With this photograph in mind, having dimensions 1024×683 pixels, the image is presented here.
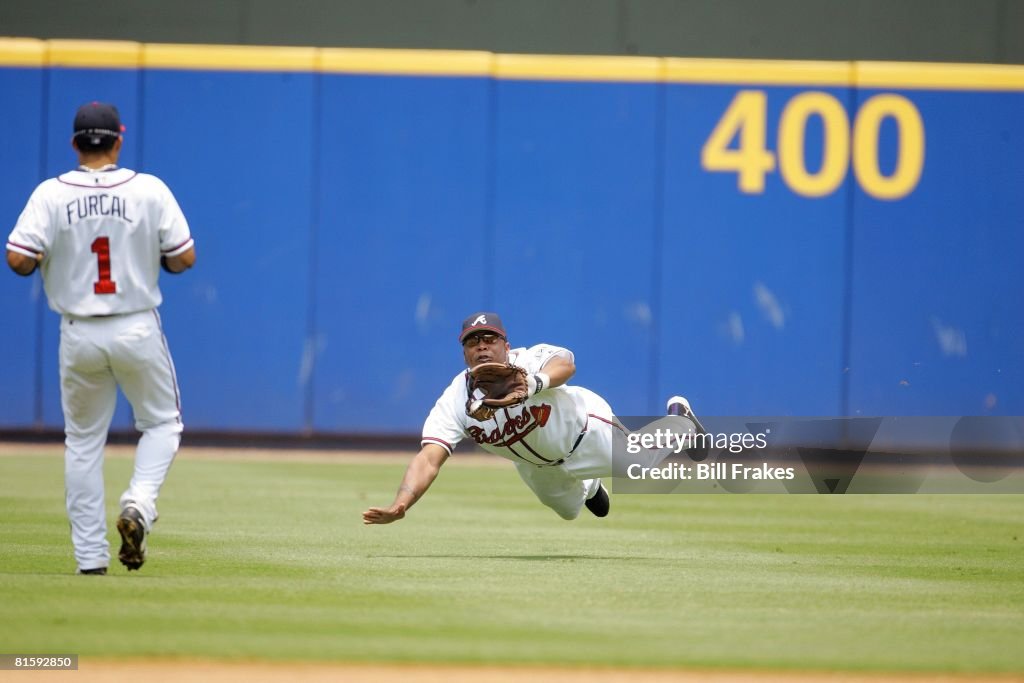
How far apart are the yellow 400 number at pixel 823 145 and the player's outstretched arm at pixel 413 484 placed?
791 cm

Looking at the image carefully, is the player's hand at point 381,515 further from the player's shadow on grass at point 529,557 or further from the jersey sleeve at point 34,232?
the jersey sleeve at point 34,232

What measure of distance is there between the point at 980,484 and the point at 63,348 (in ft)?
Answer: 29.5

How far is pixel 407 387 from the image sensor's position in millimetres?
14500

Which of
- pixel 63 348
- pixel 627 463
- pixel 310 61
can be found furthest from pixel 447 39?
pixel 63 348

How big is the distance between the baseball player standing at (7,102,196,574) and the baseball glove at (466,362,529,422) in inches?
56.7

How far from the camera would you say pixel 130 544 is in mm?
6074

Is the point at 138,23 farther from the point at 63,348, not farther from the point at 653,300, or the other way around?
the point at 63,348

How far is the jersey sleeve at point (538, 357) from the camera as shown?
7.39 meters

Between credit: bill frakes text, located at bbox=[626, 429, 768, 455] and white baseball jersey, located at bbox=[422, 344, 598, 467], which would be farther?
credit: bill frakes text, located at bbox=[626, 429, 768, 455]

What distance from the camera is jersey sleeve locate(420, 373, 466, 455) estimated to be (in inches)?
291

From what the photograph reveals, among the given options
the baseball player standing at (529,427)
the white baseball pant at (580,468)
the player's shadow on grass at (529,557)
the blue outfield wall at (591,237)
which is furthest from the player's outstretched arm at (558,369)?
the blue outfield wall at (591,237)

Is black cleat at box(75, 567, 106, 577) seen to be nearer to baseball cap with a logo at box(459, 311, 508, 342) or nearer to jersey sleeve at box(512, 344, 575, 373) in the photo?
baseball cap with a logo at box(459, 311, 508, 342)

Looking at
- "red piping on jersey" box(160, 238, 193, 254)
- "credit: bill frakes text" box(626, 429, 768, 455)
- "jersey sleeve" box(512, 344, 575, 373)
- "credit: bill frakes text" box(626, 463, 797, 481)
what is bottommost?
"credit: bill frakes text" box(626, 463, 797, 481)

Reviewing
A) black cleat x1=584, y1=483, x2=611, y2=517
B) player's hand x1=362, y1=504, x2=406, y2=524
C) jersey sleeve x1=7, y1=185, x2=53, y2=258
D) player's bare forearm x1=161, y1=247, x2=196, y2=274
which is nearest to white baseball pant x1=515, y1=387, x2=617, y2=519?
black cleat x1=584, y1=483, x2=611, y2=517
